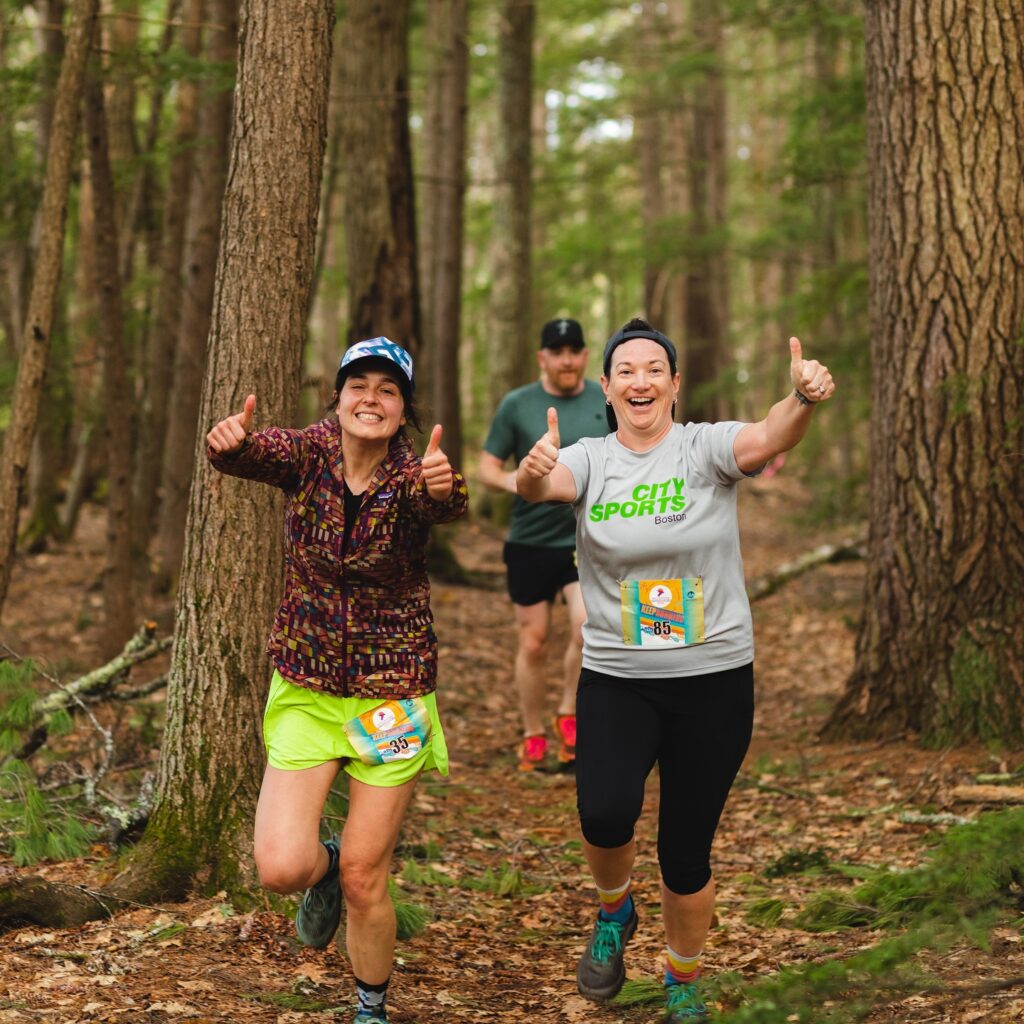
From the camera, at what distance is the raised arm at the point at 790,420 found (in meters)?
3.80

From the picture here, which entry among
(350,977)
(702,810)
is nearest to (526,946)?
(350,977)

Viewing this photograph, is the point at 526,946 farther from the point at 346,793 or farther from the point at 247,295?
the point at 247,295

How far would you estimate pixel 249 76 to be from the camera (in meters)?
5.09

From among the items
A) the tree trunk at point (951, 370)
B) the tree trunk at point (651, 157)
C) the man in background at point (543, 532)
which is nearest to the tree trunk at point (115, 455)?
the man in background at point (543, 532)

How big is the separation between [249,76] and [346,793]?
10.6 feet

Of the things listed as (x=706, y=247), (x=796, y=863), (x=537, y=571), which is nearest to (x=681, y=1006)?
(x=796, y=863)

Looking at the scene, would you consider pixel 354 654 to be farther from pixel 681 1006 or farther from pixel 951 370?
pixel 951 370

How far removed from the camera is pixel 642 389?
416 centimetres

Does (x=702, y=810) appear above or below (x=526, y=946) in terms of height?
above

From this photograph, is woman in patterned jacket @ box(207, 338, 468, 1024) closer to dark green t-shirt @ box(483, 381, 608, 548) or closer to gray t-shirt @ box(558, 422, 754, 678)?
gray t-shirt @ box(558, 422, 754, 678)

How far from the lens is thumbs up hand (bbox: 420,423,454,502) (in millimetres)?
3805

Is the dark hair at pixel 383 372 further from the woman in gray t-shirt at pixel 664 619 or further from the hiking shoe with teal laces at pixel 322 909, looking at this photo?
the hiking shoe with teal laces at pixel 322 909

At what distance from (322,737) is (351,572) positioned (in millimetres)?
551

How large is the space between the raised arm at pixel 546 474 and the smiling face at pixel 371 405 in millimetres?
472
